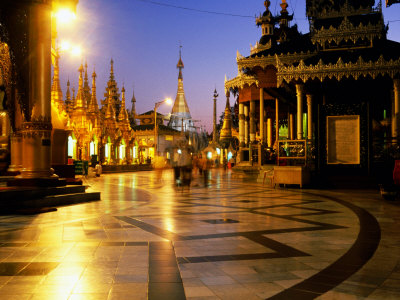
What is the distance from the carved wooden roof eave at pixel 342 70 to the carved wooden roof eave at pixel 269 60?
3918 millimetres

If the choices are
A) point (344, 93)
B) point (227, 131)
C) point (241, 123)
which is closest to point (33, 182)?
point (344, 93)

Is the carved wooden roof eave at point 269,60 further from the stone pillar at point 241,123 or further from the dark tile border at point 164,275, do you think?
the dark tile border at point 164,275

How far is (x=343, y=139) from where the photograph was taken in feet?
58.9

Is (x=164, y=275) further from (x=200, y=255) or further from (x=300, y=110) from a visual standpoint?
(x=300, y=110)

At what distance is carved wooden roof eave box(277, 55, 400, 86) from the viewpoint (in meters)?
16.6

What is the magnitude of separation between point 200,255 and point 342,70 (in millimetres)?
14441

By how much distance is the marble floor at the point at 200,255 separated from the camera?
3.79 metres

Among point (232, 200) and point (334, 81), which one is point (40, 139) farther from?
point (334, 81)

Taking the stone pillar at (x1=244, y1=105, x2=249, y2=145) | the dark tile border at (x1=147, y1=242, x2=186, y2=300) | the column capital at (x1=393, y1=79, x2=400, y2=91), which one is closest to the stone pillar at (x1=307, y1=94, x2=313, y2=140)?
the column capital at (x1=393, y1=79, x2=400, y2=91)

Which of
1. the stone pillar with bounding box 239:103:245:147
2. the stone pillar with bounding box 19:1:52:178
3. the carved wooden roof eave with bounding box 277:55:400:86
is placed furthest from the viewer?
the stone pillar with bounding box 239:103:245:147

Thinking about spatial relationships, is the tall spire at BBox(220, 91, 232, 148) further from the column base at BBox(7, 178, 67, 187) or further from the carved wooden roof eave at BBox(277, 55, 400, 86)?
the column base at BBox(7, 178, 67, 187)

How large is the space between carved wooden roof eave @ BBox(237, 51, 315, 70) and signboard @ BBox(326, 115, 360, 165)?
200 inches

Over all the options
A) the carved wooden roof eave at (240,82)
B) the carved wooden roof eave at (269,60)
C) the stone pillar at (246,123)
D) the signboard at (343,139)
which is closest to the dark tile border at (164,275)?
the signboard at (343,139)

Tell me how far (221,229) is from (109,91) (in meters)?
58.3
